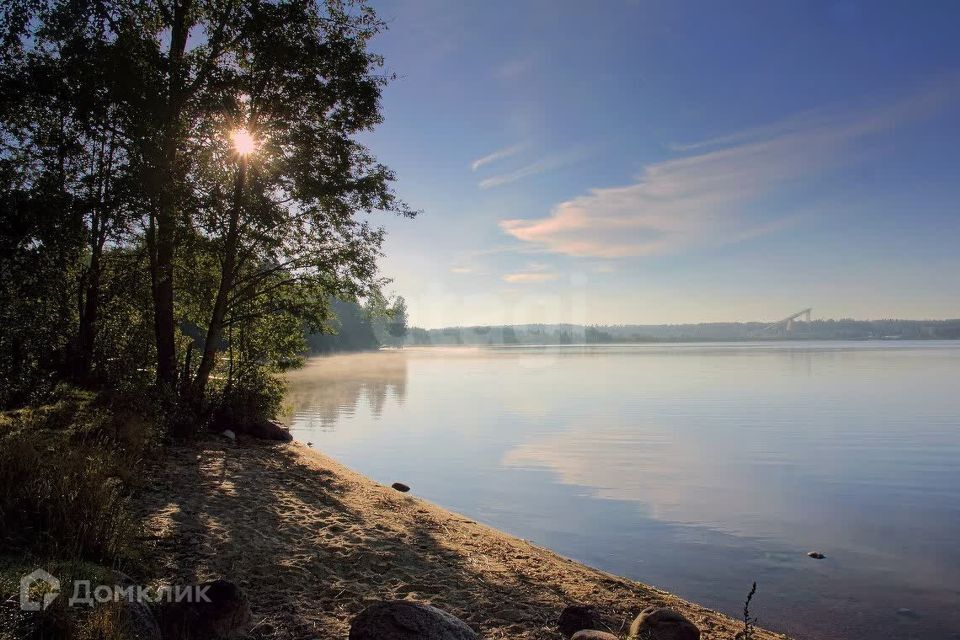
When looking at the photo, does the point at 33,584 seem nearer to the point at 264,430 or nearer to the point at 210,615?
the point at 210,615

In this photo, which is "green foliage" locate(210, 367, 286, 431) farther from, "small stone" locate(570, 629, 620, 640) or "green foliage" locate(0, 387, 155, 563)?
"small stone" locate(570, 629, 620, 640)

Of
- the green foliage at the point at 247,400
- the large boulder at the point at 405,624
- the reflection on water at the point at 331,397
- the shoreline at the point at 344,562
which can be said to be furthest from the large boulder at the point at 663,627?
the reflection on water at the point at 331,397

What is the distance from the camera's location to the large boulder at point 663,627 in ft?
24.9

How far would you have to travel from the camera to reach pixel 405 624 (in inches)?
236

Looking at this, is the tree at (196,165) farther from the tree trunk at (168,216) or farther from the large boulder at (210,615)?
the large boulder at (210,615)

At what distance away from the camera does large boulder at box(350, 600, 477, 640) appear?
5.93m

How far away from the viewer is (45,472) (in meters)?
8.19

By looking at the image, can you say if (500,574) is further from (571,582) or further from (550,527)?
(550,527)

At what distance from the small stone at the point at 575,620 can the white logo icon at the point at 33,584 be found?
234 inches

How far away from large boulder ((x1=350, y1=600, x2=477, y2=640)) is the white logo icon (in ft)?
9.66

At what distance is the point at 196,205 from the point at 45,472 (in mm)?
11090

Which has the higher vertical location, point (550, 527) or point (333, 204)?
point (333, 204)

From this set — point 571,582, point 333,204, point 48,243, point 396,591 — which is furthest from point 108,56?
point 571,582

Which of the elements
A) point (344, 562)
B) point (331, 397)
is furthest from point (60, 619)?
point (331, 397)
